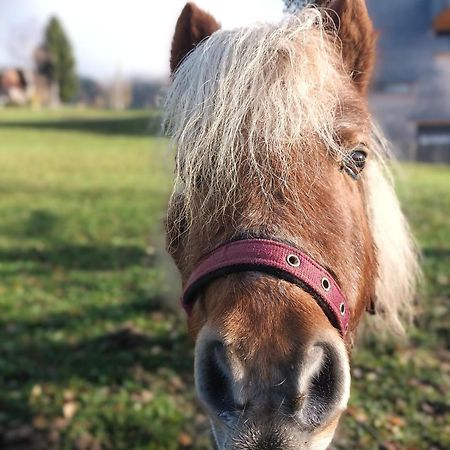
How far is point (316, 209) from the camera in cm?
195

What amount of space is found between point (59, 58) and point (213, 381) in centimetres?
6962

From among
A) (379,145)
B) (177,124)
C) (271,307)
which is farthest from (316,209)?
(379,145)

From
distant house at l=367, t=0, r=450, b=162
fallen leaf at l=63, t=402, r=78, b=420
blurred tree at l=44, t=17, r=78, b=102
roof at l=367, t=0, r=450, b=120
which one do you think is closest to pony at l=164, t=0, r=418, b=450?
fallen leaf at l=63, t=402, r=78, b=420

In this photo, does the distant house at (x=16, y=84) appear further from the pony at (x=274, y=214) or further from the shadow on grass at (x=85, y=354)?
the pony at (x=274, y=214)

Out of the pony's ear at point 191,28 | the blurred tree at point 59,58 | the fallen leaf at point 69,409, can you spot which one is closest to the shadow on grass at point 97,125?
the blurred tree at point 59,58

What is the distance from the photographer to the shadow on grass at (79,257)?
→ 8.05 meters

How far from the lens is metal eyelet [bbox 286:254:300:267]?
70.2 inches

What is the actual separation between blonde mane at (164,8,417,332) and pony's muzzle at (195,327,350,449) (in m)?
0.58

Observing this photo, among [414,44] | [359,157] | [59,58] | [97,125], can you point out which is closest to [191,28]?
[359,157]

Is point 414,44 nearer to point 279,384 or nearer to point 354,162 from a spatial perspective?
point 354,162

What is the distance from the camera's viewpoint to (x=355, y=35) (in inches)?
99.8

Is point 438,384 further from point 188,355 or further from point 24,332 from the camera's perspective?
point 24,332

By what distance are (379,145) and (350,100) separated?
0.65 m

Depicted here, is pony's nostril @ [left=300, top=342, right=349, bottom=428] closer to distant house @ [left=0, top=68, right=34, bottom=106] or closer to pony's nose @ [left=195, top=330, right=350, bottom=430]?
pony's nose @ [left=195, top=330, right=350, bottom=430]
